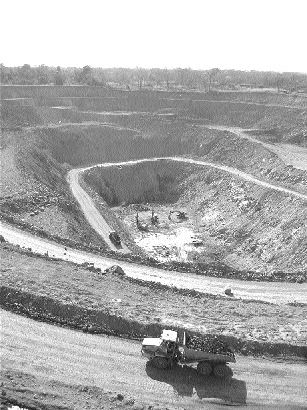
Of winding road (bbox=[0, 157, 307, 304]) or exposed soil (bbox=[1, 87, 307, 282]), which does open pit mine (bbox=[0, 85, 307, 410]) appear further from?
exposed soil (bbox=[1, 87, 307, 282])

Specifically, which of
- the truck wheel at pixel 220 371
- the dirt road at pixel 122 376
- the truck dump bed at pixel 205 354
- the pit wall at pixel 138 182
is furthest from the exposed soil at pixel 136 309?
the pit wall at pixel 138 182

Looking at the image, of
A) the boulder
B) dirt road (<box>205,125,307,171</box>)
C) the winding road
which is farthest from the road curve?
the boulder

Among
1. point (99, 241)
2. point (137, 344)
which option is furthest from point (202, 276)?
point (99, 241)

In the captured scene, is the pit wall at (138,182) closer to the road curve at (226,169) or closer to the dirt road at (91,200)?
the road curve at (226,169)

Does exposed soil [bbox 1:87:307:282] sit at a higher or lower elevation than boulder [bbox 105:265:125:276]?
lower

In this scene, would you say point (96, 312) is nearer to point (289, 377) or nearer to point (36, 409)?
point (36, 409)

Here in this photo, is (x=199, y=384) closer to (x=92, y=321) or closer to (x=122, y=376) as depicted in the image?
(x=122, y=376)

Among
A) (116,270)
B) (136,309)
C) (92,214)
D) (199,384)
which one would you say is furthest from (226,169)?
(199,384)
